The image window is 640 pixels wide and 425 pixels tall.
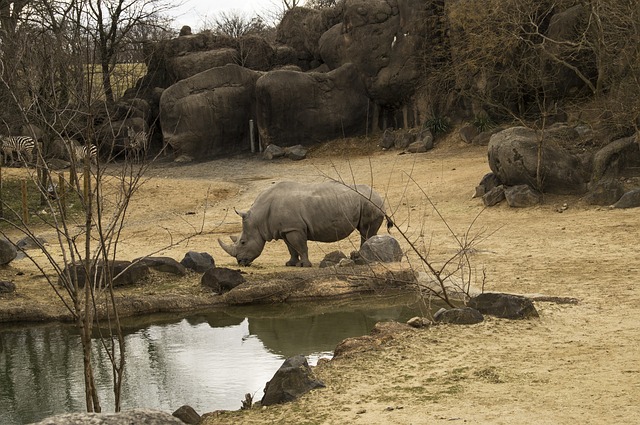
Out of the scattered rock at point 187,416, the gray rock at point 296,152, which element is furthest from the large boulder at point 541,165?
the scattered rock at point 187,416

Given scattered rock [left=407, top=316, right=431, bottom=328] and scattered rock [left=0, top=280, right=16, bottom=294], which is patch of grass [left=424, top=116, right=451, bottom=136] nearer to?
scattered rock [left=0, top=280, right=16, bottom=294]

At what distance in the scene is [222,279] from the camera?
11.9 meters

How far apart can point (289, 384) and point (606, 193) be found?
11143 mm

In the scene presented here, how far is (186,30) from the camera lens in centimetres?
3619

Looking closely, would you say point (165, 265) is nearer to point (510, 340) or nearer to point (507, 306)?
point (507, 306)

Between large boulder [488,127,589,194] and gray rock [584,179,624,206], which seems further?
large boulder [488,127,589,194]

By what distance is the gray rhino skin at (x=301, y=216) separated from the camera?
13.7 meters

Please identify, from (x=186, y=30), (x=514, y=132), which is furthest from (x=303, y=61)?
(x=514, y=132)

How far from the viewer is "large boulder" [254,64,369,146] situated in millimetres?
29719

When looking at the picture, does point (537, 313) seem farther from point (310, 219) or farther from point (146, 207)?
point (146, 207)

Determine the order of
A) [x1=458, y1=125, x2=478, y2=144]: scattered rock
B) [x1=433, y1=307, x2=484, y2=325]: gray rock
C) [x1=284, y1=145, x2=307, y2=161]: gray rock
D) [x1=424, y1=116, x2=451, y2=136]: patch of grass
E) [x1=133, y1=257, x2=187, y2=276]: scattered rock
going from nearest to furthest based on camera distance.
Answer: [x1=433, y1=307, x2=484, y2=325]: gray rock
[x1=133, y1=257, x2=187, y2=276]: scattered rock
[x1=458, y1=125, x2=478, y2=144]: scattered rock
[x1=424, y1=116, x2=451, y2=136]: patch of grass
[x1=284, y1=145, x2=307, y2=161]: gray rock

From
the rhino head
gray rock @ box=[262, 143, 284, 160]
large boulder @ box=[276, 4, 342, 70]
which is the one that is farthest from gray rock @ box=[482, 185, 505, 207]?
large boulder @ box=[276, 4, 342, 70]

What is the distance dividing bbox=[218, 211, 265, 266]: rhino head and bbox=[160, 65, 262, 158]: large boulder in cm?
1624

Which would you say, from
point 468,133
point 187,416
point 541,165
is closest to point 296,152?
point 468,133
